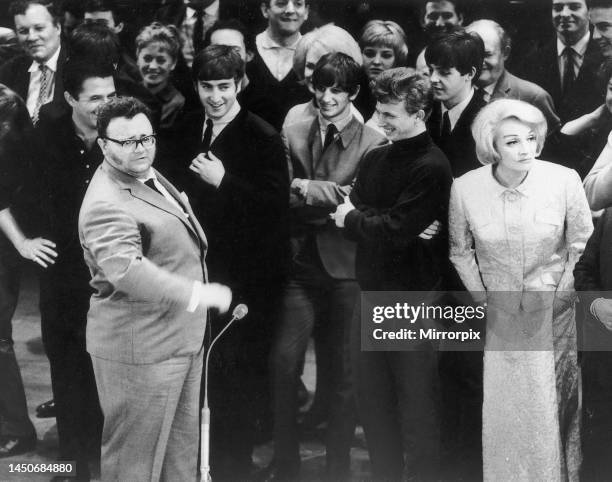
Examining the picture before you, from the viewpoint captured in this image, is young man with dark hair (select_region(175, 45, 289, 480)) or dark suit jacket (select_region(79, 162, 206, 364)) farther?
young man with dark hair (select_region(175, 45, 289, 480))

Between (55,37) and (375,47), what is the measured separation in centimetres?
152

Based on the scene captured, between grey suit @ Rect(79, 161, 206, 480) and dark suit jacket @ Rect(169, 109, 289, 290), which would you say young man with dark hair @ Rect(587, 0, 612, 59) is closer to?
dark suit jacket @ Rect(169, 109, 289, 290)

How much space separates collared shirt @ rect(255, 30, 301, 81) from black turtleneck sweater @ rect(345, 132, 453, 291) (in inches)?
24.3

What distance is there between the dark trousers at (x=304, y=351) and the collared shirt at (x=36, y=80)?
1449 millimetres

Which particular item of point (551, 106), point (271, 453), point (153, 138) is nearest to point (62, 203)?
point (153, 138)

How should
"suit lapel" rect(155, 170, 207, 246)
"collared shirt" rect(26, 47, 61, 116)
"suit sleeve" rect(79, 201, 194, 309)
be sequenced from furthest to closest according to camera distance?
"collared shirt" rect(26, 47, 61, 116), "suit lapel" rect(155, 170, 207, 246), "suit sleeve" rect(79, 201, 194, 309)

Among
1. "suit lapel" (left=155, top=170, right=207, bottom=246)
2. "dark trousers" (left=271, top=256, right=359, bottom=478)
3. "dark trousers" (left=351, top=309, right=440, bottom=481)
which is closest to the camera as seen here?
"suit lapel" (left=155, top=170, right=207, bottom=246)

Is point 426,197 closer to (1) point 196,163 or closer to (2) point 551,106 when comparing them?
(2) point 551,106

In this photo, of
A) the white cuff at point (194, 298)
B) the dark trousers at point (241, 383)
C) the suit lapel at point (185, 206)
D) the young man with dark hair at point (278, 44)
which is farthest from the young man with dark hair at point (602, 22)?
the white cuff at point (194, 298)

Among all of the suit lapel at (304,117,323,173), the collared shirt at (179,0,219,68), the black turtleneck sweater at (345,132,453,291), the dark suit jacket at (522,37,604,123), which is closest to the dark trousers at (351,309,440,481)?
the black turtleneck sweater at (345,132,453,291)

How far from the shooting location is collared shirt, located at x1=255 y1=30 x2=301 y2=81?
14.1 ft

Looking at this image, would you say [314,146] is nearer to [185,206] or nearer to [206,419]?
[185,206]

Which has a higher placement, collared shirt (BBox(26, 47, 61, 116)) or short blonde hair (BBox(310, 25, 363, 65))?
short blonde hair (BBox(310, 25, 363, 65))

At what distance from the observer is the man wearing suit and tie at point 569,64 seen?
428 centimetres
